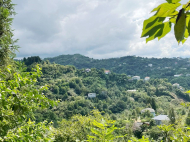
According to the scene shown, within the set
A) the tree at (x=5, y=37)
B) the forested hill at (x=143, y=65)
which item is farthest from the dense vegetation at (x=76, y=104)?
the forested hill at (x=143, y=65)

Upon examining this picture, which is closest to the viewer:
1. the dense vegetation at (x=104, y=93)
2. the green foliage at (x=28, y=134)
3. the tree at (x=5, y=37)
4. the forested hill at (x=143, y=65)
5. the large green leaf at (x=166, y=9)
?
Result: the large green leaf at (x=166, y=9)

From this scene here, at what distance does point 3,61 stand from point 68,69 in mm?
53719

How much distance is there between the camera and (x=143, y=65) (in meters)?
87.1

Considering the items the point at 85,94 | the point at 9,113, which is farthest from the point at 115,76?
the point at 9,113

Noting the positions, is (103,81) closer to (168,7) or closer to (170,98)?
(170,98)

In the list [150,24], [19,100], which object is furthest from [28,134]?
[150,24]

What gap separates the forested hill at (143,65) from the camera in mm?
70137

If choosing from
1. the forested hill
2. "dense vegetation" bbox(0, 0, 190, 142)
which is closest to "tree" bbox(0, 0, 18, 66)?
"dense vegetation" bbox(0, 0, 190, 142)

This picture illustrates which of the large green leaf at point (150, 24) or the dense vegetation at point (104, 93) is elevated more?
the large green leaf at point (150, 24)

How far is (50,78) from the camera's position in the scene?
51.3m

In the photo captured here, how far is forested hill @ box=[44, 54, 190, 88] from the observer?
230 feet

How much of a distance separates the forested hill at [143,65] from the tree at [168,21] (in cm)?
6648

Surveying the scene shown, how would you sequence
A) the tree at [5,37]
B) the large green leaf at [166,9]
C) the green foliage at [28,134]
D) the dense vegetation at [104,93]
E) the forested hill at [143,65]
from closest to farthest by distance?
the large green leaf at [166,9] → the green foliage at [28,134] → the tree at [5,37] → the dense vegetation at [104,93] → the forested hill at [143,65]

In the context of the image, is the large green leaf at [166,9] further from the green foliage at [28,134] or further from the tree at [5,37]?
the tree at [5,37]
